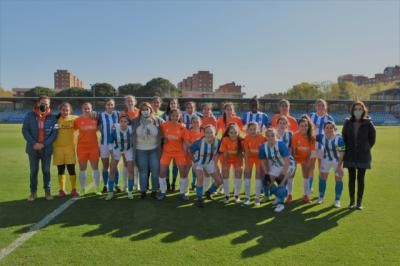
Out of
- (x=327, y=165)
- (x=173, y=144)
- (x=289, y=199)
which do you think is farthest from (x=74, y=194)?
(x=327, y=165)

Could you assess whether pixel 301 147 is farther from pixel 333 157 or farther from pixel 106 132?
pixel 106 132

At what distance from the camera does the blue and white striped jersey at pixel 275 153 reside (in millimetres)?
5691

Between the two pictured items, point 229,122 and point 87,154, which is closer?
point 87,154

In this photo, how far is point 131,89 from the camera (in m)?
84.9

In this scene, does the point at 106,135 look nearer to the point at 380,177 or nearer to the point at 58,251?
the point at 58,251

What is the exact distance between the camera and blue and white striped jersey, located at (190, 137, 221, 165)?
595cm

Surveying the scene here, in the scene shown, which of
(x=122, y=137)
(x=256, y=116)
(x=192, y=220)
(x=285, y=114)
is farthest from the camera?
(x=256, y=116)

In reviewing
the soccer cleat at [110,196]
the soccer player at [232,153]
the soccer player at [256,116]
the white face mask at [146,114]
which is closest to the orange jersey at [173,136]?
the white face mask at [146,114]

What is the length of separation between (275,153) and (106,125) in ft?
10.8

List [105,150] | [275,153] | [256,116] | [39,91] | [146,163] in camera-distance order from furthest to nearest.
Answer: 1. [39,91]
2. [256,116]
3. [105,150]
4. [146,163]
5. [275,153]

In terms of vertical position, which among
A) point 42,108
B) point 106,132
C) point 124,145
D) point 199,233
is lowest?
point 199,233

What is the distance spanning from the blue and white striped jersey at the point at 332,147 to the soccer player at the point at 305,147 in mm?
218

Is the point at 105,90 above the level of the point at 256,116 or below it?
above

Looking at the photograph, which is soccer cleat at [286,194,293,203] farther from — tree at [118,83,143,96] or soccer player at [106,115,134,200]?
tree at [118,83,143,96]
